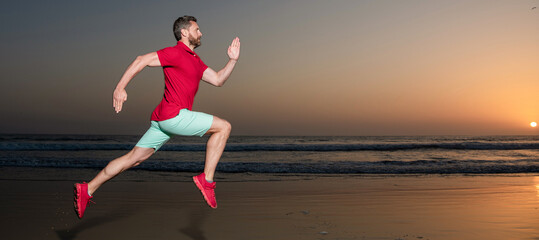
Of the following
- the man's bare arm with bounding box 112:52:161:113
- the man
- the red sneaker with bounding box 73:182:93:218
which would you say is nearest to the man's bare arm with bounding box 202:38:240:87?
the man

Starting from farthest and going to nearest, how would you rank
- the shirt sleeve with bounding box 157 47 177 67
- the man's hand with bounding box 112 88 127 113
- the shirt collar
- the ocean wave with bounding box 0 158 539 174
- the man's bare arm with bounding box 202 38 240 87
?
the ocean wave with bounding box 0 158 539 174 → the man's bare arm with bounding box 202 38 240 87 → the shirt collar → the shirt sleeve with bounding box 157 47 177 67 → the man's hand with bounding box 112 88 127 113

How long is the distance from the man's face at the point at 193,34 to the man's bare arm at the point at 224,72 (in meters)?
0.30

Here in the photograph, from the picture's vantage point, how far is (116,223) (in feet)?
14.3

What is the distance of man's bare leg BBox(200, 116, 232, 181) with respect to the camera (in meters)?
3.44

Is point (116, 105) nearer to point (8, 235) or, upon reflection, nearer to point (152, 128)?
point (152, 128)

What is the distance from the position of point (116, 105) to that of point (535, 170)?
11605mm

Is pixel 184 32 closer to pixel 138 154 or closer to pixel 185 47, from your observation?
pixel 185 47

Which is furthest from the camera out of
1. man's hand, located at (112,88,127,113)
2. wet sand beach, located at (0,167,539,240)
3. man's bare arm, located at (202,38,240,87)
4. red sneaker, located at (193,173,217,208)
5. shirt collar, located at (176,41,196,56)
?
wet sand beach, located at (0,167,539,240)

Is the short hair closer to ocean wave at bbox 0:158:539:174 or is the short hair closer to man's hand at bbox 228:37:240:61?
man's hand at bbox 228:37:240:61

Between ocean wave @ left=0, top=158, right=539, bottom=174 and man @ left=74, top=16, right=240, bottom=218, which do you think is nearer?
man @ left=74, top=16, right=240, bottom=218

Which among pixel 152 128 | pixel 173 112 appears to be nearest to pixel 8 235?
pixel 152 128

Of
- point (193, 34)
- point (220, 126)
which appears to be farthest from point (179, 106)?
point (193, 34)

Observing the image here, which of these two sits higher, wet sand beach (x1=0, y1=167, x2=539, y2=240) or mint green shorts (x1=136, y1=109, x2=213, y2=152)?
mint green shorts (x1=136, y1=109, x2=213, y2=152)

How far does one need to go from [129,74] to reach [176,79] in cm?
38
